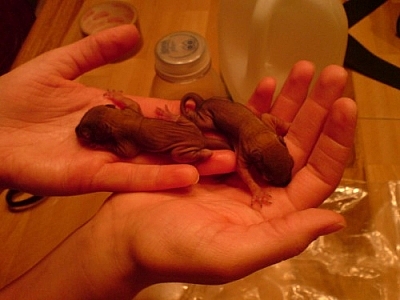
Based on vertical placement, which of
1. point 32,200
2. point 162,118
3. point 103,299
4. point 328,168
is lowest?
point 32,200

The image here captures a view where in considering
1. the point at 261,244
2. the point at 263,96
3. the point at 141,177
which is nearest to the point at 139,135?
the point at 141,177

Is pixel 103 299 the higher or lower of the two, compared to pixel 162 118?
lower

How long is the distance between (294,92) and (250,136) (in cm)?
13

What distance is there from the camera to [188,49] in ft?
3.24

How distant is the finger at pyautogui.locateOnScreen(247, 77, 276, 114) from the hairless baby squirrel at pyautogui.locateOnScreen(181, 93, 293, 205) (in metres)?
0.04

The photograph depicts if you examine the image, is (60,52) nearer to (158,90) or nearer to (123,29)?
(123,29)

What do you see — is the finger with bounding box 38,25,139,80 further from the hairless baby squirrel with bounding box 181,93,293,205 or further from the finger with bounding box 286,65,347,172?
the finger with bounding box 286,65,347,172

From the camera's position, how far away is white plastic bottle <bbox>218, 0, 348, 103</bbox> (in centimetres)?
91

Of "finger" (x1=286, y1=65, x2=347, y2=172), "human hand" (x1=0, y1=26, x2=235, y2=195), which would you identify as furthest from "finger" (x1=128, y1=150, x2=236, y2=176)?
"finger" (x1=286, y1=65, x2=347, y2=172)

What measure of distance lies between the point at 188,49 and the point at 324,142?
1.23 ft

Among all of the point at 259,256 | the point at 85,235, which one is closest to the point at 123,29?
the point at 85,235

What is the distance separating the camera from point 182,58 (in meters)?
0.97

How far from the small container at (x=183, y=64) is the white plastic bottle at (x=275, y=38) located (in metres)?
0.07

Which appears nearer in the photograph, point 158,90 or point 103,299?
point 103,299
